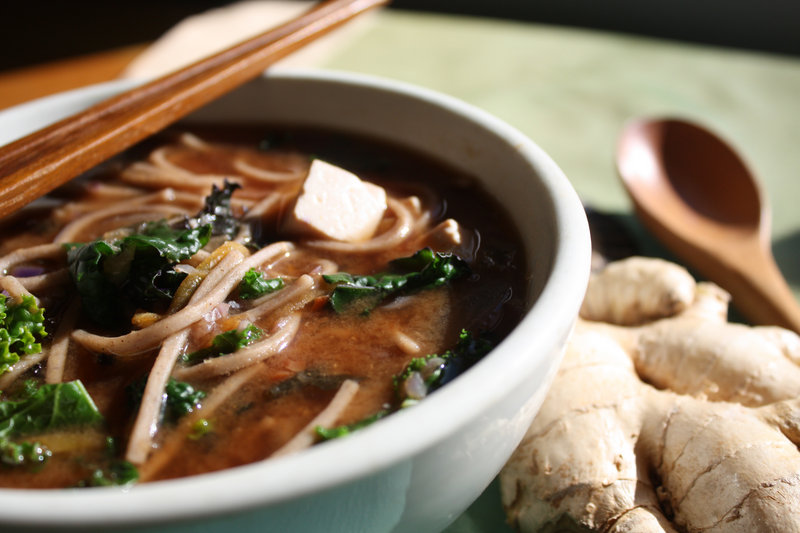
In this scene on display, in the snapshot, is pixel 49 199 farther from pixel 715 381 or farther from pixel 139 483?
pixel 715 381

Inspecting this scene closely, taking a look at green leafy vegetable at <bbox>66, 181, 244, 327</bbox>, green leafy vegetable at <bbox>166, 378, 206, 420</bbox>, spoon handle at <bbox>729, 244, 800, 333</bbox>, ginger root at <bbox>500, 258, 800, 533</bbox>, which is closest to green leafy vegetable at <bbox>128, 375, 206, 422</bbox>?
green leafy vegetable at <bbox>166, 378, 206, 420</bbox>

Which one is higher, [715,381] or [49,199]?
[49,199]

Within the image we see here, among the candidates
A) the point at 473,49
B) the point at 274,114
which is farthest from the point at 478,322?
the point at 473,49

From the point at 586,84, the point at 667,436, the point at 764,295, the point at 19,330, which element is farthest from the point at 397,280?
the point at 586,84

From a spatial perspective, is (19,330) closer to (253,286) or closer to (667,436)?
(253,286)

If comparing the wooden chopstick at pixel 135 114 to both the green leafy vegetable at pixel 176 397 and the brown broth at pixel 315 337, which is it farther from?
the green leafy vegetable at pixel 176 397

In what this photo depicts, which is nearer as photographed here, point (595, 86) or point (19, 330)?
point (19, 330)

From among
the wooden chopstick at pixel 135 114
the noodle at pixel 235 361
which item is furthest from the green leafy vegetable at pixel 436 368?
the wooden chopstick at pixel 135 114
